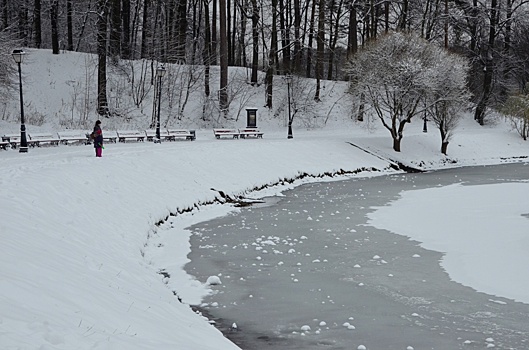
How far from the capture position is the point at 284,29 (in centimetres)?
4472

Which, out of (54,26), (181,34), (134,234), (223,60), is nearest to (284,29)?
(223,60)

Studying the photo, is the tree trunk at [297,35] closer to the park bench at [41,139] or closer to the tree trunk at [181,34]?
the tree trunk at [181,34]

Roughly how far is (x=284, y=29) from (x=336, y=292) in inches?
1434

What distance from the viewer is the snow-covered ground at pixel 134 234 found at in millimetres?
7059

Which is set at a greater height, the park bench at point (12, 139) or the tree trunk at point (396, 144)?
the park bench at point (12, 139)

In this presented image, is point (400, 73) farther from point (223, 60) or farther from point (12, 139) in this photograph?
point (12, 139)

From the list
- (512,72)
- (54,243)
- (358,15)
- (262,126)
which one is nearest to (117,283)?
(54,243)

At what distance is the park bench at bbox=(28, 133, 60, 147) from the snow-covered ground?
2437mm

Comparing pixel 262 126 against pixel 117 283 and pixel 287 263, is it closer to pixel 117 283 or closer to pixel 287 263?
pixel 287 263

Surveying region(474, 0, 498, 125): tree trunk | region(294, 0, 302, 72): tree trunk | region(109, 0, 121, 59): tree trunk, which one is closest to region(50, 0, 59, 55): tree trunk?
region(109, 0, 121, 59): tree trunk

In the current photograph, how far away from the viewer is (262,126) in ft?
136

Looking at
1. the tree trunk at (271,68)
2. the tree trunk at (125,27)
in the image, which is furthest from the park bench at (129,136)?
the tree trunk at (125,27)

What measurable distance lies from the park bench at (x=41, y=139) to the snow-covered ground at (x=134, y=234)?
244cm

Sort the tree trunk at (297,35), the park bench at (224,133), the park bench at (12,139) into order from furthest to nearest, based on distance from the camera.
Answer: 1. the tree trunk at (297,35)
2. the park bench at (224,133)
3. the park bench at (12,139)
